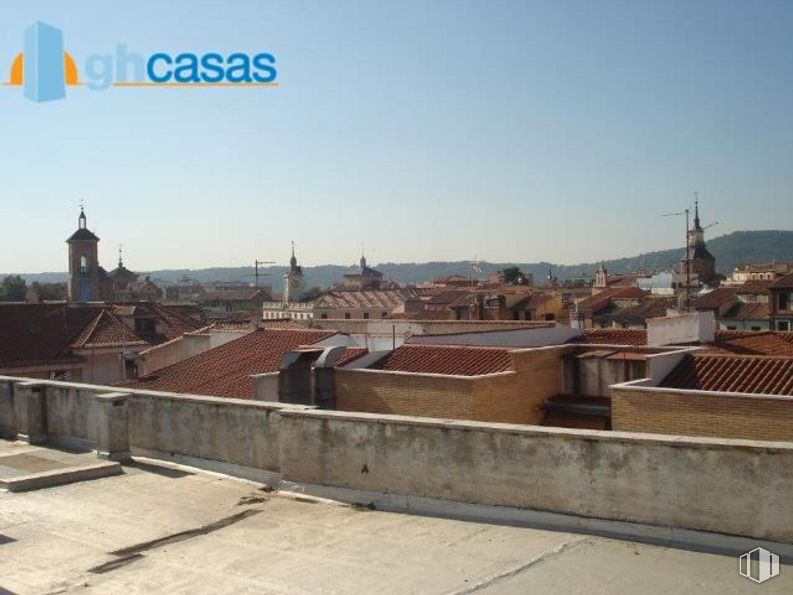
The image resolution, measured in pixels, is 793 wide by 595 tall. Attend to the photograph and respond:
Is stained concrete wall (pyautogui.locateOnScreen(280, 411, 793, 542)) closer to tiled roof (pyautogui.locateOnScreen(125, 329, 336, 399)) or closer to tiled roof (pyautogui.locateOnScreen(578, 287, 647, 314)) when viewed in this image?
tiled roof (pyautogui.locateOnScreen(125, 329, 336, 399))

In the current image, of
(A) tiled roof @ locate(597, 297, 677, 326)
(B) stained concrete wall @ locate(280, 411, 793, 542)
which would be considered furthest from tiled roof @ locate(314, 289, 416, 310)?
(B) stained concrete wall @ locate(280, 411, 793, 542)

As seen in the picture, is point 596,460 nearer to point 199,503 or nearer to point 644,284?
point 199,503

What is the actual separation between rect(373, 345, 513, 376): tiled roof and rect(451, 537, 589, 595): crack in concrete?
10907mm

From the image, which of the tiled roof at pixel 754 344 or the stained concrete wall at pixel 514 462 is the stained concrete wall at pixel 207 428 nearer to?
the stained concrete wall at pixel 514 462

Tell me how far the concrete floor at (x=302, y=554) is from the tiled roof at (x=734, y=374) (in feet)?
32.5

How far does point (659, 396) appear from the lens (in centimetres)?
1446

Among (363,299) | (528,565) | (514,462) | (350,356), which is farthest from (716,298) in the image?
(528,565)

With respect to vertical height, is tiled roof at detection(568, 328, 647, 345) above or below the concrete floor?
above

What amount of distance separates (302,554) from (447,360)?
12701mm

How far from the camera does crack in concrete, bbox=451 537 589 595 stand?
5.62m

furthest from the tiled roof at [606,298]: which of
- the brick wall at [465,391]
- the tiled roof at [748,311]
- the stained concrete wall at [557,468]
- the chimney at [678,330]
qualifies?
the stained concrete wall at [557,468]

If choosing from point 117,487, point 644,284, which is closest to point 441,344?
point 117,487

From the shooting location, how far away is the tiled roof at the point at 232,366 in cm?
1947

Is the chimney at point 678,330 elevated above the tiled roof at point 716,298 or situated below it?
above
